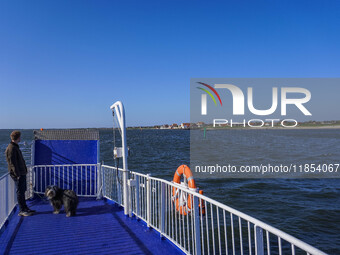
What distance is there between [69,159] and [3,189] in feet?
8.69

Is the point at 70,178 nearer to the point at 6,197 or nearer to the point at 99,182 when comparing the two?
the point at 99,182

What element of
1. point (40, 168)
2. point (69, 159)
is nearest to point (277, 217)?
point (69, 159)

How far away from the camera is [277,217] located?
1024cm

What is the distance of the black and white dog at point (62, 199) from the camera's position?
5.73m

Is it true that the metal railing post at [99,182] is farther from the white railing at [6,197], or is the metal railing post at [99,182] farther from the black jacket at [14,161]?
the black jacket at [14,161]

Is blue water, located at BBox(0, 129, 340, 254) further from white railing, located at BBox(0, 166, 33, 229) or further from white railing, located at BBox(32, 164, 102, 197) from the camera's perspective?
white railing, located at BBox(0, 166, 33, 229)

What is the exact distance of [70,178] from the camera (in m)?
7.74

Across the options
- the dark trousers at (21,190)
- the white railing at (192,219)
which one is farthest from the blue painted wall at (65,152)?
the dark trousers at (21,190)

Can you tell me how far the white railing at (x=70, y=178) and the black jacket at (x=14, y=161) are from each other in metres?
2.01


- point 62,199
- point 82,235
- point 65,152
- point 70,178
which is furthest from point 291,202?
point 82,235

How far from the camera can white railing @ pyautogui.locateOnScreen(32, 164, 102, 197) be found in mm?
7594

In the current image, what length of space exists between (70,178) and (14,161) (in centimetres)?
249

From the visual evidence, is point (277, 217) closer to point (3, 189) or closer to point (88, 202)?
point (88, 202)

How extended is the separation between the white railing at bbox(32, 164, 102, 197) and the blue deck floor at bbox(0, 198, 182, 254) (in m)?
1.58
